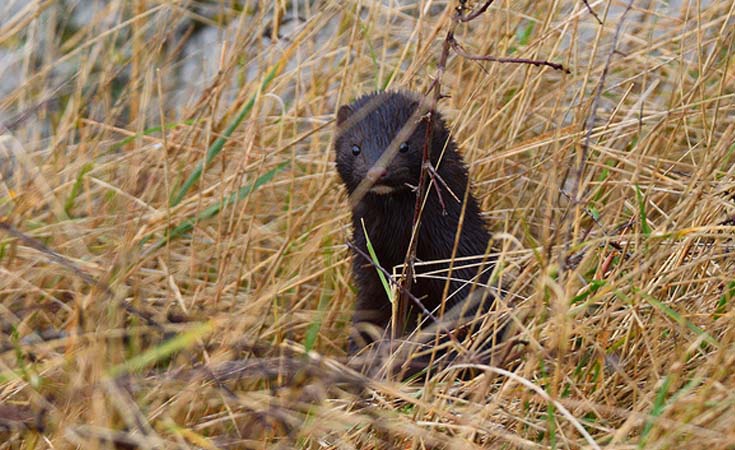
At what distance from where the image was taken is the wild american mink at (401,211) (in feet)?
11.2

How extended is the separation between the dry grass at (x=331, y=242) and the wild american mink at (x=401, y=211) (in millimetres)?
143

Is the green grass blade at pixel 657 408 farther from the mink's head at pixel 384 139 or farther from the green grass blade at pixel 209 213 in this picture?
the green grass blade at pixel 209 213

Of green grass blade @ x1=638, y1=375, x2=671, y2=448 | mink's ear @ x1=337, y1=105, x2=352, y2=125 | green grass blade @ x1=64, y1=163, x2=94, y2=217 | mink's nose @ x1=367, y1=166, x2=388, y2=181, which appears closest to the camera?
green grass blade @ x1=638, y1=375, x2=671, y2=448

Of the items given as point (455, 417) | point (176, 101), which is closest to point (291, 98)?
point (176, 101)

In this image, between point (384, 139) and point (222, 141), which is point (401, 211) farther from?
point (222, 141)

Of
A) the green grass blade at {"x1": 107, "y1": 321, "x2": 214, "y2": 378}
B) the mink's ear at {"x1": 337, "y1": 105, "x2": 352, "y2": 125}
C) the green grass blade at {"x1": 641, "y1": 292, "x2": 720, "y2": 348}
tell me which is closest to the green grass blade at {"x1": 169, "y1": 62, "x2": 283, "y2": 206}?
the mink's ear at {"x1": 337, "y1": 105, "x2": 352, "y2": 125}

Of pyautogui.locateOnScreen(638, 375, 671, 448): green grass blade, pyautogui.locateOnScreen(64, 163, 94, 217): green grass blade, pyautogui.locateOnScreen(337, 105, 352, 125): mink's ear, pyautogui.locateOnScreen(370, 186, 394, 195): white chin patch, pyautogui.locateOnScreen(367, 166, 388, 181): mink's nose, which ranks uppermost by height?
pyautogui.locateOnScreen(337, 105, 352, 125): mink's ear

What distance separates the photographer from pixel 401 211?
11.5 feet

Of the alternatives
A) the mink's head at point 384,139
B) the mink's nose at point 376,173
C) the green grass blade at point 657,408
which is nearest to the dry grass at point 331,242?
the green grass blade at point 657,408

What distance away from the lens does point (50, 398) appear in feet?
8.14

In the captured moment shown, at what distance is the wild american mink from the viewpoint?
3.41m

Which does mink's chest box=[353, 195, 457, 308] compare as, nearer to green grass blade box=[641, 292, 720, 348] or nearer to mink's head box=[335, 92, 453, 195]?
mink's head box=[335, 92, 453, 195]

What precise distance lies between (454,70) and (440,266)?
1.19 meters

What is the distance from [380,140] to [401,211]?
9.2 inches
